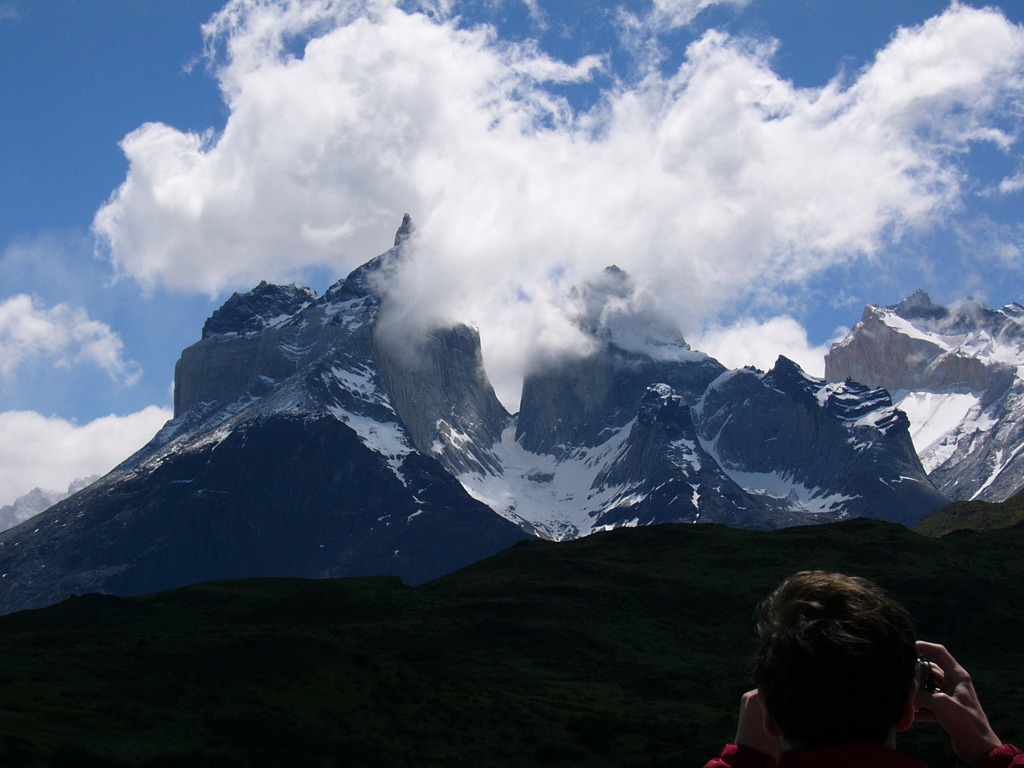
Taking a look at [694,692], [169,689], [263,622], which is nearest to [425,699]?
[169,689]

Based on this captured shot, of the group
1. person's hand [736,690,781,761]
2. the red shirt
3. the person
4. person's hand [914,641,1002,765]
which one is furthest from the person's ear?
person's hand [736,690,781,761]

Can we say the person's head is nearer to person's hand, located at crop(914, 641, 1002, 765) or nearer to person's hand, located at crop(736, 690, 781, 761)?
person's hand, located at crop(914, 641, 1002, 765)

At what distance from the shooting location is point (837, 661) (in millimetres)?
6188

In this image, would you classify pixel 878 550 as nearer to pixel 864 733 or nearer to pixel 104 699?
pixel 104 699

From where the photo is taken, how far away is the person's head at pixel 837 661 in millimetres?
6172

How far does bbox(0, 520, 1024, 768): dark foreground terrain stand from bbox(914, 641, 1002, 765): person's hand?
173ft

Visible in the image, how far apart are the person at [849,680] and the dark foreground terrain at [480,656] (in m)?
52.5

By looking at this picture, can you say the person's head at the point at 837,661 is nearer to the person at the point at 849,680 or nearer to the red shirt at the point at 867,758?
the person at the point at 849,680

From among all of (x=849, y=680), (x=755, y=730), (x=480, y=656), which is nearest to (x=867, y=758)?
(x=849, y=680)

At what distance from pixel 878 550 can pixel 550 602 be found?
5488 cm

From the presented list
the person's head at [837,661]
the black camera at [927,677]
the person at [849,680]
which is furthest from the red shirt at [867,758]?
the black camera at [927,677]

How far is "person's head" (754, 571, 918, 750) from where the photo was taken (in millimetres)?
6172

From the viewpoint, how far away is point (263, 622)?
425ft

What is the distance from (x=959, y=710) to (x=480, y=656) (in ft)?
359
